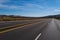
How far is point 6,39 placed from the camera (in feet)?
34.3

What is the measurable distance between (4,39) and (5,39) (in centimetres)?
6

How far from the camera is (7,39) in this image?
10.4 m

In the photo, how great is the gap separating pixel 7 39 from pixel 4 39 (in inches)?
7.8

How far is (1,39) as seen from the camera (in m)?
10.5

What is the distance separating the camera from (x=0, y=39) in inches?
412

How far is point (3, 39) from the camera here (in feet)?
34.4

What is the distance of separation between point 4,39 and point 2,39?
0.43ft

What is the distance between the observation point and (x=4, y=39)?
34.4ft

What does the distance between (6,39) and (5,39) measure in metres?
0.07

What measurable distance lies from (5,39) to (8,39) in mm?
195

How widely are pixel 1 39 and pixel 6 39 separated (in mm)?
325

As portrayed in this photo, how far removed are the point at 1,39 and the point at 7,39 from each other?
1.28 ft

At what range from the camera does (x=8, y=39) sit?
34.2ft

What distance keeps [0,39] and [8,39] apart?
1.67ft
